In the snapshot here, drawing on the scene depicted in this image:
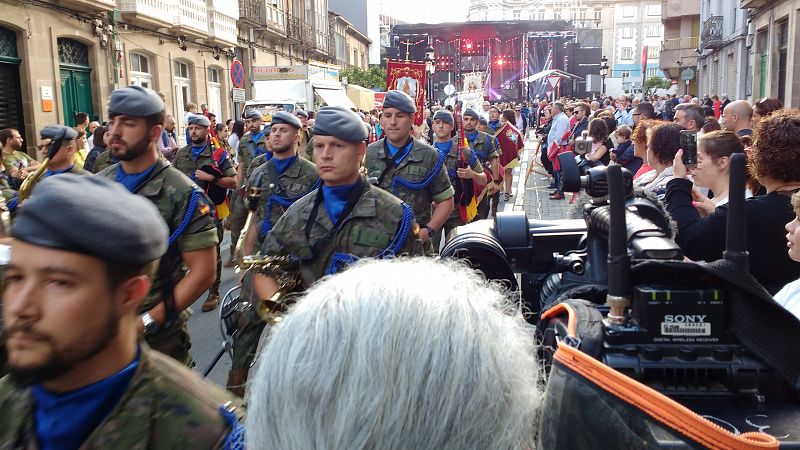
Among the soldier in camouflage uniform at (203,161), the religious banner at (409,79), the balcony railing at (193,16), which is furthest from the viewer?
the balcony railing at (193,16)

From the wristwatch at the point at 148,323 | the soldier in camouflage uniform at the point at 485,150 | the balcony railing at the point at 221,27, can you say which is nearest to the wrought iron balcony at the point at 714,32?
the balcony railing at the point at 221,27

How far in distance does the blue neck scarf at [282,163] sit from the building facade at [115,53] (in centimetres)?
1137

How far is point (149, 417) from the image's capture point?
151 cm

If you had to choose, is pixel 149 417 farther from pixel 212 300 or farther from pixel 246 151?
pixel 246 151

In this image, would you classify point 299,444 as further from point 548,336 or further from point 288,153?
point 288,153

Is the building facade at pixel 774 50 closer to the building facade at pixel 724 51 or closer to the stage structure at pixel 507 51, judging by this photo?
the building facade at pixel 724 51

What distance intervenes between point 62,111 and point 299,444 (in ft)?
58.6

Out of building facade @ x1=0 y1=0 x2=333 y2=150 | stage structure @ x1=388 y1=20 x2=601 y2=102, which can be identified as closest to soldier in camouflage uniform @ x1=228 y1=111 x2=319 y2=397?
building facade @ x1=0 y1=0 x2=333 y2=150

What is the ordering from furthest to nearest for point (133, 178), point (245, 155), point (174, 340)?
point (245, 155) < point (133, 178) < point (174, 340)

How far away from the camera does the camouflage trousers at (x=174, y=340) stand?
3.19 metres

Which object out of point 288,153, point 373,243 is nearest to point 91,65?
point 288,153

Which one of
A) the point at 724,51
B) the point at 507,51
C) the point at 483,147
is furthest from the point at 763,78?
the point at 507,51

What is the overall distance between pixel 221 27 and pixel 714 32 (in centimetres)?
2186

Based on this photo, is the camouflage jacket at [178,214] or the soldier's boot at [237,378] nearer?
the camouflage jacket at [178,214]
